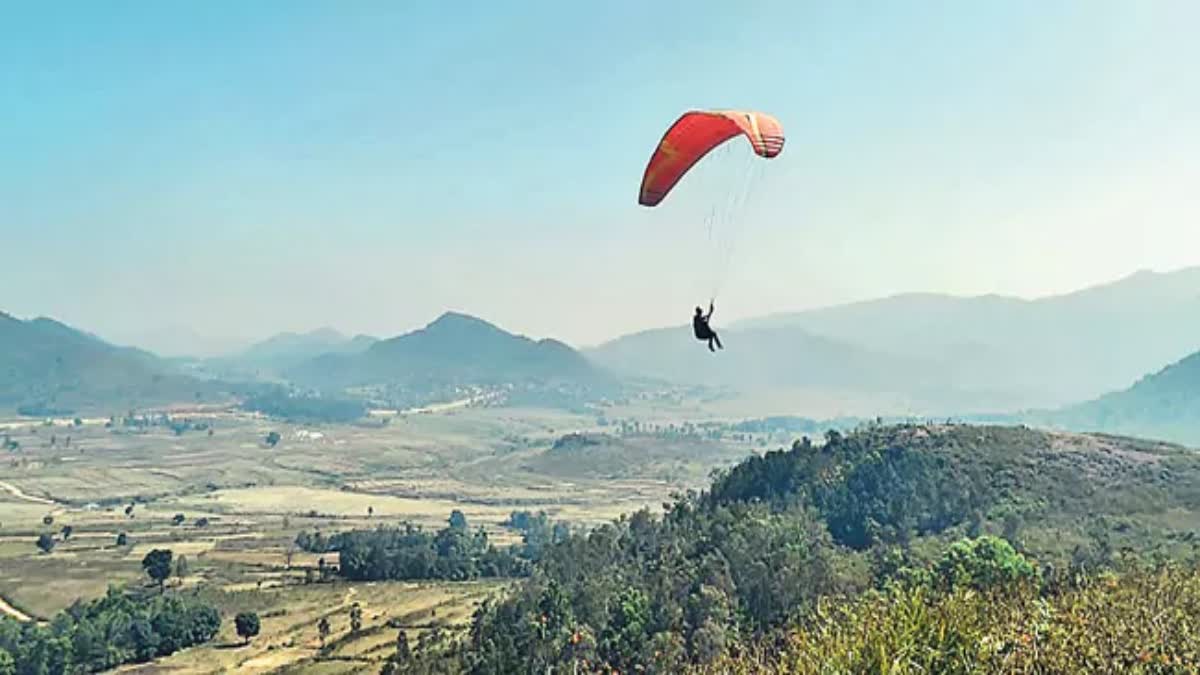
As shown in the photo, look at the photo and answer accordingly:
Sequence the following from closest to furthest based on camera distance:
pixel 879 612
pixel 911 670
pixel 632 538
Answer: pixel 911 670 → pixel 879 612 → pixel 632 538

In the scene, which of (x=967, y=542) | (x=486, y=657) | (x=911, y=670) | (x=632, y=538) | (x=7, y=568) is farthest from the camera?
(x=7, y=568)

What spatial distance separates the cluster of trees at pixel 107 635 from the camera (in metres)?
90.6

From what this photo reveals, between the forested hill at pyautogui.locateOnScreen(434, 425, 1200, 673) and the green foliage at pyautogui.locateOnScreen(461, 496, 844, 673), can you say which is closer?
the green foliage at pyautogui.locateOnScreen(461, 496, 844, 673)

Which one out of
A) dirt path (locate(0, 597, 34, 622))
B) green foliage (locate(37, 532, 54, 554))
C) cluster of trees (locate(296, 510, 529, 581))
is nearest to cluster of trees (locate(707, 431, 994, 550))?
cluster of trees (locate(296, 510, 529, 581))

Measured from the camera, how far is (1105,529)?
86.6 metres

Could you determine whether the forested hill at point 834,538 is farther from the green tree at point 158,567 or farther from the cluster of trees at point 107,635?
the green tree at point 158,567

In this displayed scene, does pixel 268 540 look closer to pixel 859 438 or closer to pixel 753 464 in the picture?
pixel 753 464

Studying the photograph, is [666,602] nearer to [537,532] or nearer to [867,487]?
[867,487]

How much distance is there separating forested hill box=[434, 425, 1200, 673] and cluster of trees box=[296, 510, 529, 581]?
102 feet

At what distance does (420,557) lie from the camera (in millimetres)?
129250

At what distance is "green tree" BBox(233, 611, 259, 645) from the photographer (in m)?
96.1

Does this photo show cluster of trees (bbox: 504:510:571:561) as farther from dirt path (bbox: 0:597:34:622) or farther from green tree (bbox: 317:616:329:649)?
dirt path (bbox: 0:597:34:622)

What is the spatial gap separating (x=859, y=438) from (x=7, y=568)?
11976 cm

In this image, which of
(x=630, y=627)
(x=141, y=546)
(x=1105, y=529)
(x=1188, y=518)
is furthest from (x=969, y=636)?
(x=141, y=546)
